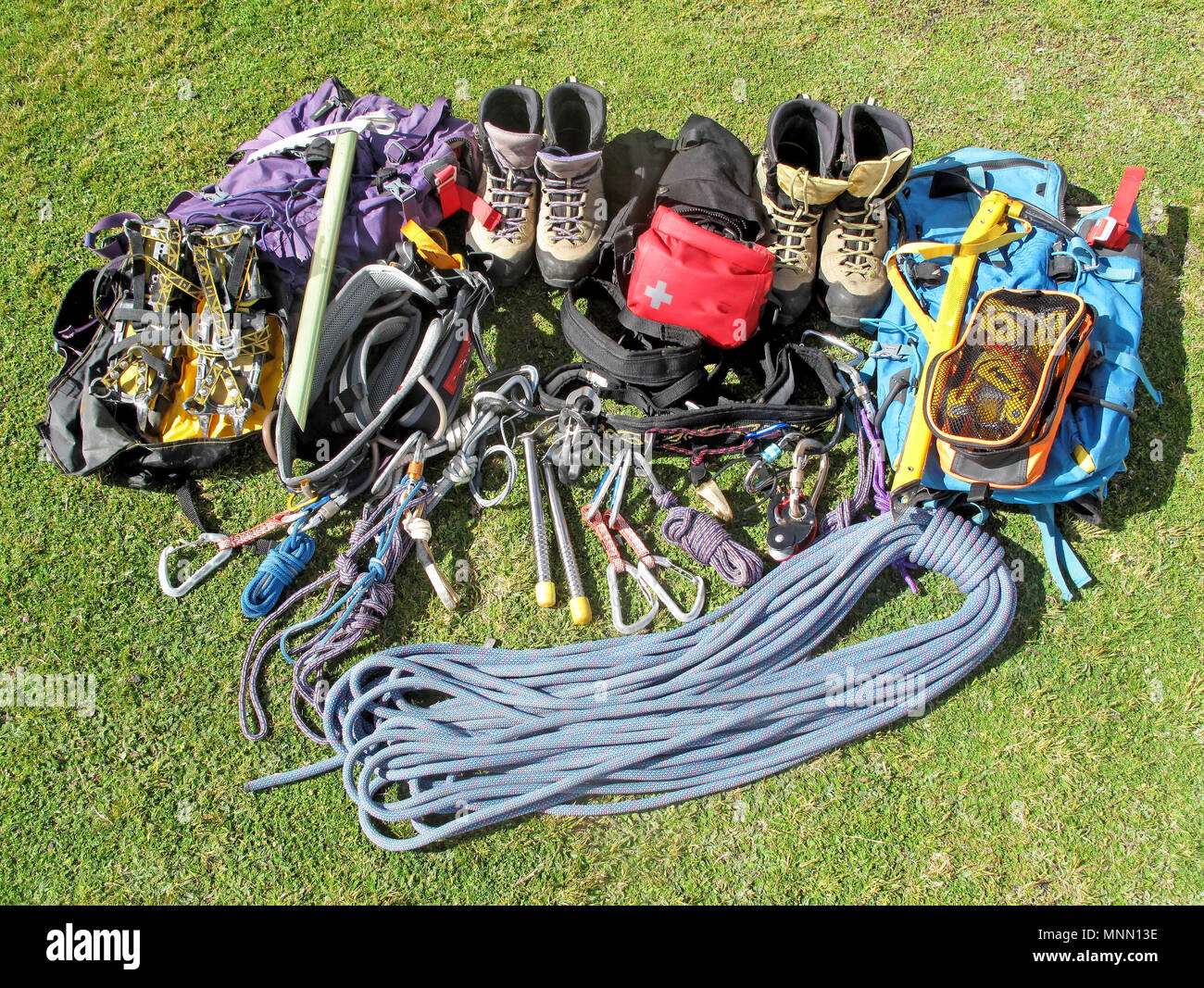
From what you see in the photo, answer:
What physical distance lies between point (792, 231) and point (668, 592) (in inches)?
65.0

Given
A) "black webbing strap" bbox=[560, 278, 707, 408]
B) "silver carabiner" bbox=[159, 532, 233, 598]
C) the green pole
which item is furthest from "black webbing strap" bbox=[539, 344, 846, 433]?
"silver carabiner" bbox=[159, 532, 233, 598]

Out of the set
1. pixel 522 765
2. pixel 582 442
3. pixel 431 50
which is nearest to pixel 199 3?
pixel 431 50

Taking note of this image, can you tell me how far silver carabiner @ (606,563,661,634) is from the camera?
3156 millimetres

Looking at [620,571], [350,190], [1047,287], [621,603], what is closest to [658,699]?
[621,603]

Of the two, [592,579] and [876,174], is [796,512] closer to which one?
[592,579]

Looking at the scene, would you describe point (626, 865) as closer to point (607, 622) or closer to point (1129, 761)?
point (607, 622)

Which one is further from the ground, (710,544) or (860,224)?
(860,224)

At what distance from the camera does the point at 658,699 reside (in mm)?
3037

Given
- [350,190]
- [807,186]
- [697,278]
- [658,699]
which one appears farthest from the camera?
[350,190]

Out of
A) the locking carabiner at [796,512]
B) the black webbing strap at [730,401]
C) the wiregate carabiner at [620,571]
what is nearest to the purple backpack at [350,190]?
the black webbing strap at [730,401]

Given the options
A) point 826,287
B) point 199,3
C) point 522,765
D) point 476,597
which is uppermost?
point 199,3

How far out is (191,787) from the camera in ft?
10.2

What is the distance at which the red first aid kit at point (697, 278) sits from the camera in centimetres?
317
